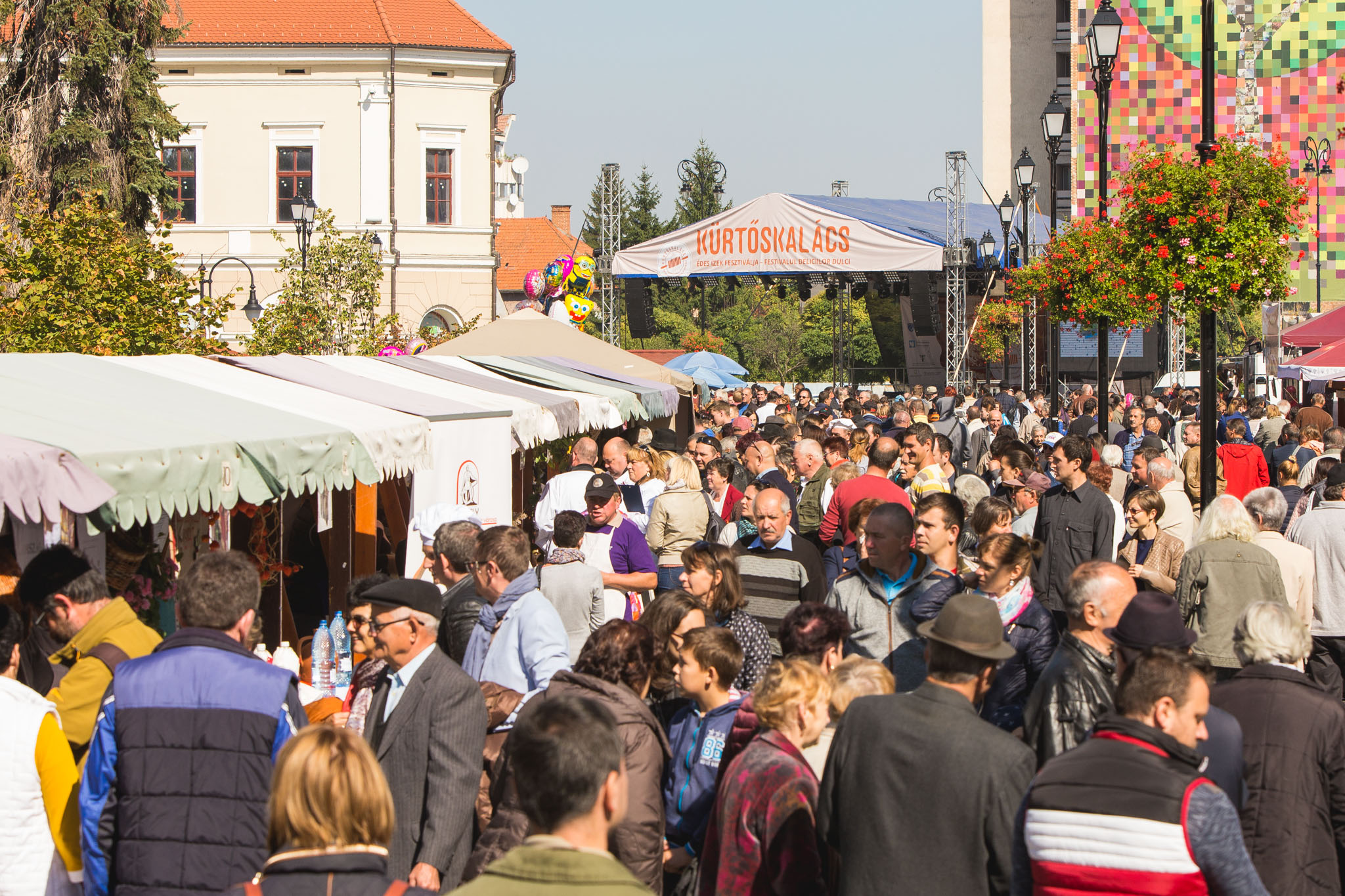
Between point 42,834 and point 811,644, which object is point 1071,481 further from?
point 42,834

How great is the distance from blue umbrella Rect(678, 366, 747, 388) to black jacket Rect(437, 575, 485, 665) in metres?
22.2

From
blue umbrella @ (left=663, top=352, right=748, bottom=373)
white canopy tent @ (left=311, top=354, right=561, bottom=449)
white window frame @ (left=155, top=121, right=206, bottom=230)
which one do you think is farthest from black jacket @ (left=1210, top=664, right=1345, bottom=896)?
white window frame @ (left=155, top=121, right=206, bottom=230)

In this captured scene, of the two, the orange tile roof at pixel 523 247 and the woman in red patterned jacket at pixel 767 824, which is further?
the orange tile roof at pixel 523 247

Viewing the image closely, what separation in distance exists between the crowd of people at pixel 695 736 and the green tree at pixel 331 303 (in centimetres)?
1900

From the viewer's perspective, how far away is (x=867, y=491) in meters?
8.60

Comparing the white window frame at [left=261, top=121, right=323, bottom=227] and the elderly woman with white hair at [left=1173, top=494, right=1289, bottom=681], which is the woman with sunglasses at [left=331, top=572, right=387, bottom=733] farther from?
the white window frame at [left=261, top=121, right=323, bottom=227]

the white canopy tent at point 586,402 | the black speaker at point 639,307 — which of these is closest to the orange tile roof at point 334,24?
the black speaker at point 639,307

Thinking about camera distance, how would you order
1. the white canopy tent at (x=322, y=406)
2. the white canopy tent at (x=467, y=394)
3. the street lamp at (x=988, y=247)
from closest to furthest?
the white canopy tent at (x=322, y=406) < the white canopy tent at (x=467, y=394) < the street lamp at (x=988, y=247)

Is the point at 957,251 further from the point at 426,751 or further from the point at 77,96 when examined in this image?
the point at 426,751

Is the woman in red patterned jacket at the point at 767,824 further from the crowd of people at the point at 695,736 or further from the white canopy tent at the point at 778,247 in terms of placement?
the white canopy tent at the point at 778,247

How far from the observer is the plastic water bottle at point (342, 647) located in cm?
725

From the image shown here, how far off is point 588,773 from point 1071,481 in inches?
241

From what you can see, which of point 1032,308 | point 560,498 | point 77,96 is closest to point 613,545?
point 560,498

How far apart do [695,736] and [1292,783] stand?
2055 millimetres
